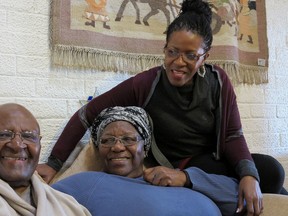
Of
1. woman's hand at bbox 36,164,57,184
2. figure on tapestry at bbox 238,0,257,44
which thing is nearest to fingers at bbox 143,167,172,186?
woman's hand at bbox 36,164,57,184

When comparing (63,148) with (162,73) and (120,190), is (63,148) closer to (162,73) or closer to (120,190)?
(120,190)

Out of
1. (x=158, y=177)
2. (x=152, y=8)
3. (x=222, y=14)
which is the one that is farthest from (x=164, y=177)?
(x=222, y=14)

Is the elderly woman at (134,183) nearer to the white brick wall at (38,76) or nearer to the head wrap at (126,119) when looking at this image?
the head wrap at (126,119)

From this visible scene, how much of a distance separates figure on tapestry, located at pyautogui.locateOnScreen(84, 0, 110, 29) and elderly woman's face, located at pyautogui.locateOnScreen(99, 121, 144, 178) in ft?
1.85

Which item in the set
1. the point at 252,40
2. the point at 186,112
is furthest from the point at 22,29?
the point at 252,40

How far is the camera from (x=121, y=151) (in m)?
1.40

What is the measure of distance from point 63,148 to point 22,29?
1.75 feet

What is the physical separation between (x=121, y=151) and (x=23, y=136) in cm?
38

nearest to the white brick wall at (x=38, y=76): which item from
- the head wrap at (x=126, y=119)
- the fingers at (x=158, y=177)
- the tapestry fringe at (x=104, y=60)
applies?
the tapestry fringe at (x=104, y=60)

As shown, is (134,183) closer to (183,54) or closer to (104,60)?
(183,54)

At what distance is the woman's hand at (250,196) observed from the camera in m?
1.32

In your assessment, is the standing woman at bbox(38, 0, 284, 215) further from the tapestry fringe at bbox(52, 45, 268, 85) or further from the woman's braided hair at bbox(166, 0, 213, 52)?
the tapestry fringe at bbox(52, 45, 268, 85)

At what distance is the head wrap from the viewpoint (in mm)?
1440

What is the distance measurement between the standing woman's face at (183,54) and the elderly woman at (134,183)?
0.19m
